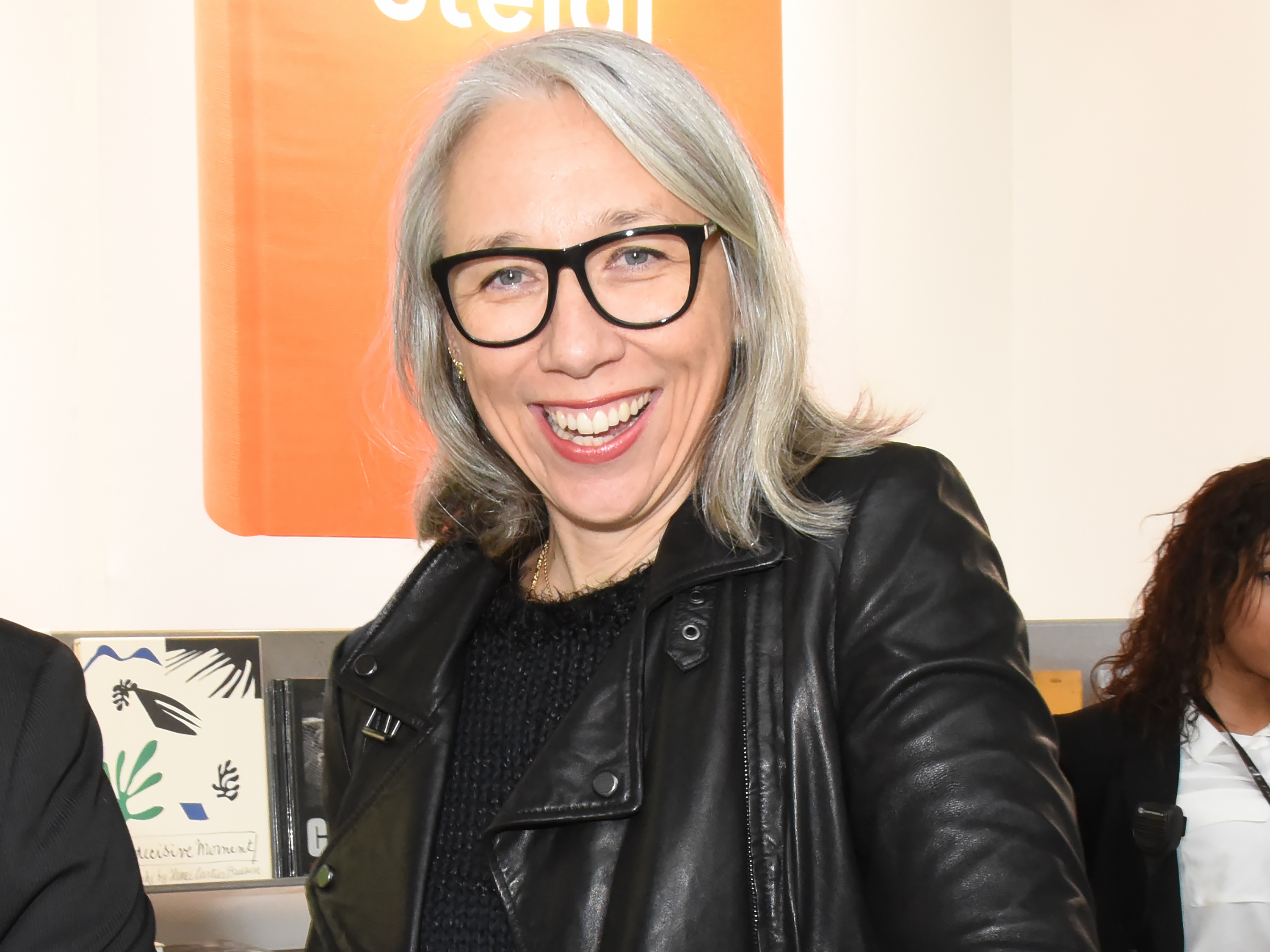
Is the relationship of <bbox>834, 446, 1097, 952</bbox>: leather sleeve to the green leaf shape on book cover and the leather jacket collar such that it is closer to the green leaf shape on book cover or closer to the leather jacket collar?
the leather jacket collar

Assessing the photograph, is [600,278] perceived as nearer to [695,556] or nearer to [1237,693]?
[695,556]

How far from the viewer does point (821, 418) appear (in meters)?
1.30

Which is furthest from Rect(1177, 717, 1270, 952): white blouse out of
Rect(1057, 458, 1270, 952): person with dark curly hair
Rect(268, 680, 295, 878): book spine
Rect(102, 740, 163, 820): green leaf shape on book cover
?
Rect(102, 740, 163, 820): green leaf shape on book cover

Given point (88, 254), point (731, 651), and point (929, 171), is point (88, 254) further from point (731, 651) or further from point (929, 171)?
point (929, 171)

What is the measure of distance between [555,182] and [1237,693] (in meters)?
2.10

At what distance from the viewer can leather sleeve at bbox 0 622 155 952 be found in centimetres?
101

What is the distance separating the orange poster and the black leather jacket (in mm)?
1094

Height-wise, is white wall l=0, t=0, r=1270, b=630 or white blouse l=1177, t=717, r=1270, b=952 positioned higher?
white wall l=0, t=0, r=1270, b=630

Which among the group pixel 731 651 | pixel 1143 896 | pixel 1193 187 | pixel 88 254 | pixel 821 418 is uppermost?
pixel 1193 187

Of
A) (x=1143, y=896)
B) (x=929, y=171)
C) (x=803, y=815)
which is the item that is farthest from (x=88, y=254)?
(x=1143, y=896)

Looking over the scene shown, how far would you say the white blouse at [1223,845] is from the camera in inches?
93.9

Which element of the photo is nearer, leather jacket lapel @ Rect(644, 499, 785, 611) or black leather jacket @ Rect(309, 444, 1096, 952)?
black leather jacket @ Rect(309, 444, 1096, 952)

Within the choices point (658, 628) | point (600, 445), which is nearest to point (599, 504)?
point (600, 445)

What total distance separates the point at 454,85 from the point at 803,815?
0.85m
